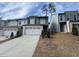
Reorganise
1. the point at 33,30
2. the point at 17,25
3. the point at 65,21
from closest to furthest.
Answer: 1. the point at 17,25
2. the point at 33,30
3. the point at 65,21

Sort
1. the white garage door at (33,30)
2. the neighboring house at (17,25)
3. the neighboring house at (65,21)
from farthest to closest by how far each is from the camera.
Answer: the neighboring house at (65,21) < the white garage door at (33,30) < the neighboring house at (17,25)

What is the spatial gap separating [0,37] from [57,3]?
5204 millimetres

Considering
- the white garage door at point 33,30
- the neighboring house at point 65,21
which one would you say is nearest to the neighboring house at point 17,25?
the white garage door at point 33,30

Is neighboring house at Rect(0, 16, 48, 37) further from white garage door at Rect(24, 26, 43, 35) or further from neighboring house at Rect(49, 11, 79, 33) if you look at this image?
neighboring house at Rect(49, 11, 79, 33)

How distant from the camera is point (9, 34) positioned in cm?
1353

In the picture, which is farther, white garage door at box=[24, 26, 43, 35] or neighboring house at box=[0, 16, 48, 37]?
white garage door at box=[24, 26, 43, 35]

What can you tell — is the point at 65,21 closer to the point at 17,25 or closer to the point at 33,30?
the point at 33,30

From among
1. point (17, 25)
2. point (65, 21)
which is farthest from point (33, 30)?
point (65, 21)

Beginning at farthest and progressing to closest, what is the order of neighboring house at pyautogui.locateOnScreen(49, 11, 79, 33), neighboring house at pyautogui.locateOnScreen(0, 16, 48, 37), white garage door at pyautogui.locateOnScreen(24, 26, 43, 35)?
neighboring house at pyautogui.locateOnScreen(49, 11, 79, 33), white garage door at pyautogui.locateOnScreen(24, 26, 43, 35), neighboring house at pyautogui.locateOnScreen(0, 16, 48, 37)

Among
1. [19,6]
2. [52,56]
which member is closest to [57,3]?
[19,6]

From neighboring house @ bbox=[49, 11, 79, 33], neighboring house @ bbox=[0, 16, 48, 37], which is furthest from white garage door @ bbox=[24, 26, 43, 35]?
neighboring house @ bbox=[49, 11, 79, 33]

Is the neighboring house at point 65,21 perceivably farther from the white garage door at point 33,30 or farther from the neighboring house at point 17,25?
the neighboring house at point 17,25

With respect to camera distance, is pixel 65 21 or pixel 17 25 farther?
pixel 65 21

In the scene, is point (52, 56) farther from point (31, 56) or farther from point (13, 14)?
point (13, 14)
